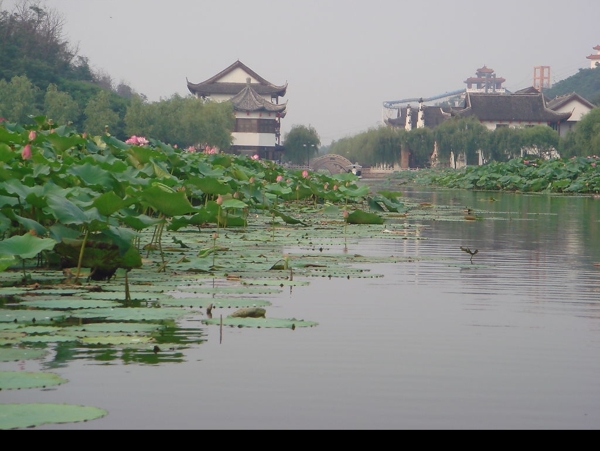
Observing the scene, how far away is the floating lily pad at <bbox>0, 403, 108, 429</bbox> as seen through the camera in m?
2.22

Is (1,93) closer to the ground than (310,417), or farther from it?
farther from it

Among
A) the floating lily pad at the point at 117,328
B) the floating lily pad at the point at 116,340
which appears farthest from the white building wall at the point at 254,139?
the floating lily pad at the point at 116,340

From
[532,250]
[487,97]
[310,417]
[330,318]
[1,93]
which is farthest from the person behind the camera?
[487,97]

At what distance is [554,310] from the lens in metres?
4.34

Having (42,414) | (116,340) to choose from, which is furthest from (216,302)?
(42,414)

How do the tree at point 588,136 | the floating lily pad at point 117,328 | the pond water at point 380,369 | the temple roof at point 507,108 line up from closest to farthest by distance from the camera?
the pond water at point 380,369
the floating lily pad at point 117,328
the tree at point 588,136
the temple roof at point 507,108

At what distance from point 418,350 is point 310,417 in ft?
3.12

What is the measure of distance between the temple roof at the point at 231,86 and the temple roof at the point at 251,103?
3346 mm

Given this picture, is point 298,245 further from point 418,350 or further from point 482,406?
point 482,406

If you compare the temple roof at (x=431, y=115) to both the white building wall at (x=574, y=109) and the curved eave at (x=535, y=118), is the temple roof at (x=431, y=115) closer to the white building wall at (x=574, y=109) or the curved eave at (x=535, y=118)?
the curved eave at (x=535, y=118)

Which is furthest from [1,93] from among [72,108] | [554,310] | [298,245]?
[554,310]

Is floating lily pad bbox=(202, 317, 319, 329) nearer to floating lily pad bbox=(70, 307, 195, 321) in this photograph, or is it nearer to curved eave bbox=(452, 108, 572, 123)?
floating lily pad bbox=(70, 307, 195, 321)

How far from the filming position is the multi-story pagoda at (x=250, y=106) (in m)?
61.8

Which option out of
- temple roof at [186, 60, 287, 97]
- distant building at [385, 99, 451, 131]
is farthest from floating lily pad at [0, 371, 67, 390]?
distant building at [385, 99, 451, 131]
